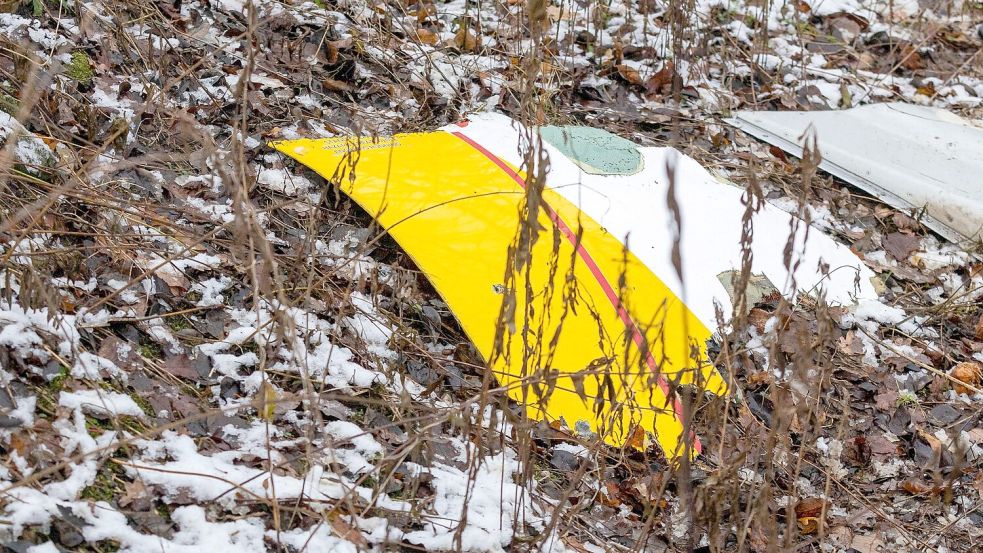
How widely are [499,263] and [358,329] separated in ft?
1.71

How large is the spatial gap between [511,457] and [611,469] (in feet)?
0.93

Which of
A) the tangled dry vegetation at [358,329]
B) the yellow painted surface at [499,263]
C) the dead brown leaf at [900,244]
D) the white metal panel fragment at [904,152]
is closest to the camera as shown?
the tangled dry vegetation at [358,329]

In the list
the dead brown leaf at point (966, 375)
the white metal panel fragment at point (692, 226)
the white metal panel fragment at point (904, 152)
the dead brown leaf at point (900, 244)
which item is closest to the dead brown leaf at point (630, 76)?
the white metal panel fragment at point (904, 152)

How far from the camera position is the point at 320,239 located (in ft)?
9.25

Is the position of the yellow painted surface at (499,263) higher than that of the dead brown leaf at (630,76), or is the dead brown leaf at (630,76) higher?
the dead brown leaf at (630,76)

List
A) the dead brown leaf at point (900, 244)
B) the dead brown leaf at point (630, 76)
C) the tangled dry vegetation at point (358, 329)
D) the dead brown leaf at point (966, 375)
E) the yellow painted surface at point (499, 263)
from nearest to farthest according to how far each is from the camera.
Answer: the tangled dry vegetation at point (358, 329), the yellow painted surface at point (499, 263), the dead brown leaf at point (966, 375), the dead brown leaf at point (900, 244), the dead brown leaf at point (630, 76)

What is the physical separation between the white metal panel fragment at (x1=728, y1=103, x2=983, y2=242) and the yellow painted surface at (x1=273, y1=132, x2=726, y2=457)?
127 cm

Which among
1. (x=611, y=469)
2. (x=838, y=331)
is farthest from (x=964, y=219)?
(x=611, y=469)

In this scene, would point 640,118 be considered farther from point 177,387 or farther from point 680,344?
point 177,387

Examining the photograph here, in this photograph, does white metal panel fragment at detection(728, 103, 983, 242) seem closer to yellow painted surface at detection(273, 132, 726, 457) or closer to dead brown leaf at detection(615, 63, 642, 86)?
dead brown leaf at detection(615, 63, 642, 86)

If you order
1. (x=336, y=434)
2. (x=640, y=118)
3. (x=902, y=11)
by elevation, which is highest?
(x=902, y=11)

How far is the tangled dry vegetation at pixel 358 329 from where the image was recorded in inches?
66.3

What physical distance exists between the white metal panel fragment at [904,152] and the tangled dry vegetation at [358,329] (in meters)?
0.09

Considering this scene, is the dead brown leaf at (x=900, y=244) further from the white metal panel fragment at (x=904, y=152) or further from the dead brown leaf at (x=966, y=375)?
the dead brown leaf at (x=966, y=375)
